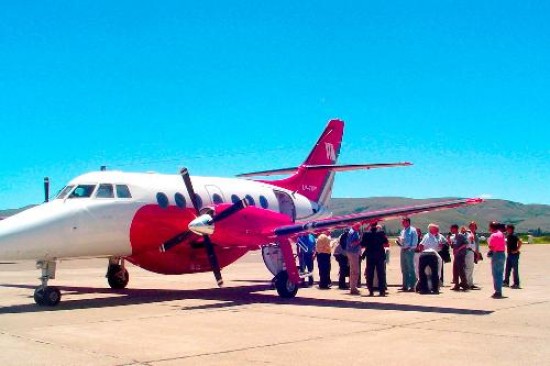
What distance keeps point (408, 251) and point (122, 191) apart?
8020mm

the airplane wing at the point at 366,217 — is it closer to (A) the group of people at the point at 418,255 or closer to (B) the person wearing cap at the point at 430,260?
(A) the group of people at the point at 418,255

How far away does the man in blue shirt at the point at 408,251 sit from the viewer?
18.0 m

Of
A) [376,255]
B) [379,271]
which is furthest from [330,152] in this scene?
[379,271]

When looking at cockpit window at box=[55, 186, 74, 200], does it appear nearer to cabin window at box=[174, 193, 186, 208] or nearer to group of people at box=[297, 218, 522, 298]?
cabin window at box=[174, 193, 186, 208]

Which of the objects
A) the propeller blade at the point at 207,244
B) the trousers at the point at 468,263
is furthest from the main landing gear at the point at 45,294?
the trousers at the point at 468,263

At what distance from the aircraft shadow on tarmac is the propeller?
0.96 meters

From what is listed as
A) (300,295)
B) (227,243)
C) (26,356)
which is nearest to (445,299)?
(300,295)

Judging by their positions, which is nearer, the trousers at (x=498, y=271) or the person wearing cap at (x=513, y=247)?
the trousers at (x=498, y=271)

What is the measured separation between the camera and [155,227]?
16.8 meters

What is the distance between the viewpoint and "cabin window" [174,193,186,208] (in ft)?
57.4

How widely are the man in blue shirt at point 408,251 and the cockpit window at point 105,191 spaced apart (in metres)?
7.91

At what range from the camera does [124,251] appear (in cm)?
1666

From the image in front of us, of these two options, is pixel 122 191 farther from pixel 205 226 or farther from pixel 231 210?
pixel 231 210

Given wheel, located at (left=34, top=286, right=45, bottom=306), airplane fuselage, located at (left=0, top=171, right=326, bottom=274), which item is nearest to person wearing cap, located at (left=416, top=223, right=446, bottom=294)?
airplane fuselage, located at (left=0, top=171, right=326, bottom=274)
